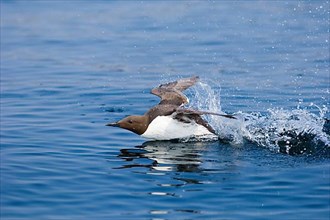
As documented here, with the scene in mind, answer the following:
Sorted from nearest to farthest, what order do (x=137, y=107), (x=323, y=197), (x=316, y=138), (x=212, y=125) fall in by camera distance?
(x=323, y=197) < (x=316, y=138) < (x=212, y=125) < (x=137, y=107)

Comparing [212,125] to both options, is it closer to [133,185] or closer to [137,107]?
[137,107]

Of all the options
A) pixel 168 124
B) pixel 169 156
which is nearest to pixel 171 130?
pixel 168 124

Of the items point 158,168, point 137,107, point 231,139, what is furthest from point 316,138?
point 137,107

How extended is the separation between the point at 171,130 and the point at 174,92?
1.15 m

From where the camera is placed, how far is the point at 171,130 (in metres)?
12.9

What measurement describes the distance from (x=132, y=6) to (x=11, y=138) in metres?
11.1

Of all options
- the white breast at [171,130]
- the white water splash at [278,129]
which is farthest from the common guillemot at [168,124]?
the white water splash at [278,129]

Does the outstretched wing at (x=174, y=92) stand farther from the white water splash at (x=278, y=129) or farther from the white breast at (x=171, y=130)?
the white breast at (x=171, y=130)

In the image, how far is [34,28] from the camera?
72.7ft

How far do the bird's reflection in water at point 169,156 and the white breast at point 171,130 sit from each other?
0.39ft

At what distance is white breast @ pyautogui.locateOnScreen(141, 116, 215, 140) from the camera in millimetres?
12875

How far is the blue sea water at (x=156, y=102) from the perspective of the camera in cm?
1001

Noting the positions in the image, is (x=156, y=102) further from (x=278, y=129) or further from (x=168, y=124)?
(x=278, y=129)

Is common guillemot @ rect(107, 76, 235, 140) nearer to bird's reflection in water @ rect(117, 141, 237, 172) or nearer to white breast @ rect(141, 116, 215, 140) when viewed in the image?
white breast @ rect(141, 116, 215, 140)
